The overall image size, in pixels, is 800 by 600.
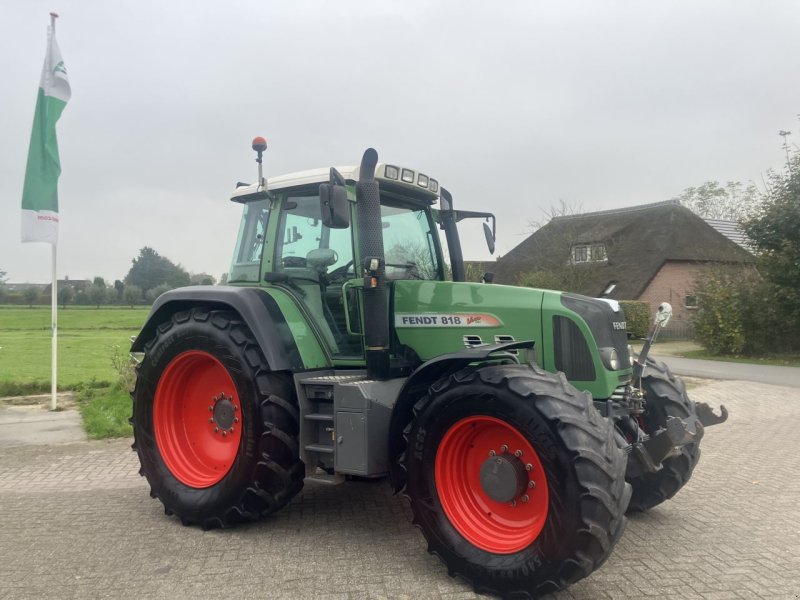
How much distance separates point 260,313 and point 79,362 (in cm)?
1125

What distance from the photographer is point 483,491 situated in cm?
382

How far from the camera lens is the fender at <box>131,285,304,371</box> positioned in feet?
14.7

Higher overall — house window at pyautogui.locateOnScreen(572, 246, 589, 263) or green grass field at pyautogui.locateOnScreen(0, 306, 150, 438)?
house window at pyautogui.locateOnScreen(572, 246, 589, 263)

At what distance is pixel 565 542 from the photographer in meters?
3.29

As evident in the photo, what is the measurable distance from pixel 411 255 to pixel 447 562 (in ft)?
7.78

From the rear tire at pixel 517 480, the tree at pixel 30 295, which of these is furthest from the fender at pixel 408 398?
the tree at pixel 30 295

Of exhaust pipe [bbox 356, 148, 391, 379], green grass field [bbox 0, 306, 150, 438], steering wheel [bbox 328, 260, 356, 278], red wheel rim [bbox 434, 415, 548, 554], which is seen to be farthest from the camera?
green grass field [bbox 0, 306, 150, 438]

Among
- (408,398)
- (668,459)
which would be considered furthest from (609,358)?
(408,398)

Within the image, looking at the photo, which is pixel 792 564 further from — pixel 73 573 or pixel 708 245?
pixel 708 245

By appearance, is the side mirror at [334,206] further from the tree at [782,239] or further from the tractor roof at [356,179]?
the tree at [782,239]

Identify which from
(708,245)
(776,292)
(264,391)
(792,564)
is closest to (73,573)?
(264,391)

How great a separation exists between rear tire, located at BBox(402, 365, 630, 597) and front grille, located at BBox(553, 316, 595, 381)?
0.65m

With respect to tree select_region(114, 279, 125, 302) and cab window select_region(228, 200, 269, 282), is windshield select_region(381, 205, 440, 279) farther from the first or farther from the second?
tree select_region(114, 279, 125, 302)

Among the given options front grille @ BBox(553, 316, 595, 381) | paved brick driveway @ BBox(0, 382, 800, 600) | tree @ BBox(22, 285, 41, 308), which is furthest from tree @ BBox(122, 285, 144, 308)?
front grille @ BBox(553, 316, 595, 381)
